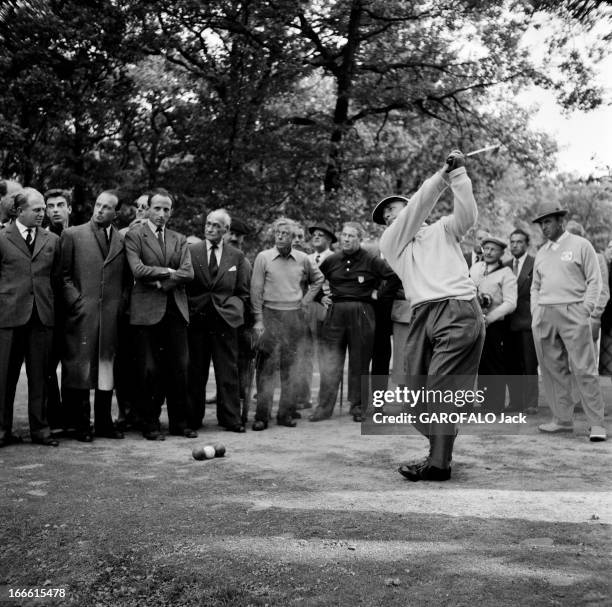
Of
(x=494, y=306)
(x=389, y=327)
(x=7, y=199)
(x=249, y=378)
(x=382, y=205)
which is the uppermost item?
(x=7, y=199)

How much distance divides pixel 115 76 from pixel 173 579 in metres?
13.8

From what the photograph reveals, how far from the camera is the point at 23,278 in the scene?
287 inches

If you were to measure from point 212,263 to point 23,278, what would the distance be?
1.90 m

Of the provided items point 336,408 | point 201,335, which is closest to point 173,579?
point 201,335

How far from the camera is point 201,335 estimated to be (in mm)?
8406

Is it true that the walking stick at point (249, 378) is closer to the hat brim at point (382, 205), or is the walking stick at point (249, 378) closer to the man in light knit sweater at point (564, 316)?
the hat brim at point (382, 205)

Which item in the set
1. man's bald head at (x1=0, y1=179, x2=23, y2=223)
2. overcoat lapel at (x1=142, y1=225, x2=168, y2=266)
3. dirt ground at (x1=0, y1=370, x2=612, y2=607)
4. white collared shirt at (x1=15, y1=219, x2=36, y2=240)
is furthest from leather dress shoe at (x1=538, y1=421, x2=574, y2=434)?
man's bald head at (x1=0, y1=179, x2=23, y2=223)

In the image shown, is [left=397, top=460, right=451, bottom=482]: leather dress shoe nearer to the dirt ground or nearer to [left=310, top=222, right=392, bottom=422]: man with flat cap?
the dirt ground

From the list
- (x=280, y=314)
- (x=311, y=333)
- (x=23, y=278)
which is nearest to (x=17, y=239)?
(x=23, y=278)

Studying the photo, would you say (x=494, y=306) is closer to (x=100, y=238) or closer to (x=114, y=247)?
(x=114, y=247)

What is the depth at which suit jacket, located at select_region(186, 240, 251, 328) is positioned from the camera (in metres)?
8.37

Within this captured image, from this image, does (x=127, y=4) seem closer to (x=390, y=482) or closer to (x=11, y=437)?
(x=11, y=437)

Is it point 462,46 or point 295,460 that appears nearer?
point 295,460

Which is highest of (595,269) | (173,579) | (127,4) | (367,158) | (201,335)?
(127,4)
